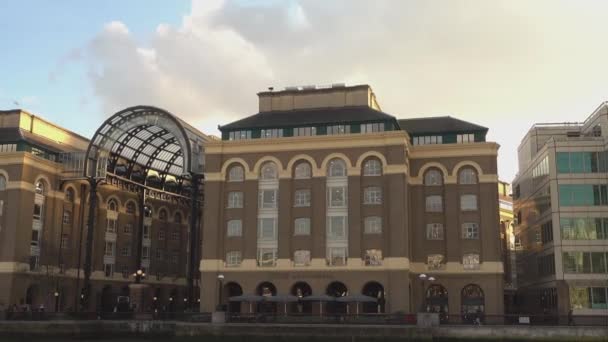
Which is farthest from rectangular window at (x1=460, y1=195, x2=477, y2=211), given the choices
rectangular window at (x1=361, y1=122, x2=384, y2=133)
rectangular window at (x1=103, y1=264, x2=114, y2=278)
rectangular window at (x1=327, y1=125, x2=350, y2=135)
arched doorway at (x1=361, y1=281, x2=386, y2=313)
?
rectangular window at (x1=103, y1=264, x2=114, y2=278)

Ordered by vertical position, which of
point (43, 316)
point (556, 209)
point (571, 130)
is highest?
point (571, 130)

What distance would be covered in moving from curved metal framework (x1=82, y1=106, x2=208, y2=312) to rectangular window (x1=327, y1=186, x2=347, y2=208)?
16.8 meters

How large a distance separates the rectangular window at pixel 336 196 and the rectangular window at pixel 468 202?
42.3 ft

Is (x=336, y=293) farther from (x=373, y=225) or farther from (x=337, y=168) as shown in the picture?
(x=337, y=168)

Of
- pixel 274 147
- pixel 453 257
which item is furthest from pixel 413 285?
pixel 274 147

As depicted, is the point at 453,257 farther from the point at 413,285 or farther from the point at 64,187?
the point at 64,187

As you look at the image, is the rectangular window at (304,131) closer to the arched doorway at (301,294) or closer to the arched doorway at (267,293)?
the arched doorway at (301,294)

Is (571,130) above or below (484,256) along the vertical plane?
above

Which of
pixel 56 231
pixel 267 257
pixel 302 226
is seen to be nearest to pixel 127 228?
pixel 56 231

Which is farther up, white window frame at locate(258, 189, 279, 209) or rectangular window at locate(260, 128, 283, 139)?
rectangular window at locate(260, 128, 283, 139)

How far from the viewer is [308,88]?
269 feet

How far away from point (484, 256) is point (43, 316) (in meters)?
44.2

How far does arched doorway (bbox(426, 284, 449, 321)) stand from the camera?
7306 cm

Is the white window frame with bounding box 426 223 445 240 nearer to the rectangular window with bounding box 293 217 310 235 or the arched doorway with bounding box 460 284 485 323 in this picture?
the arched doorway with bounding box 460 284 485 323
